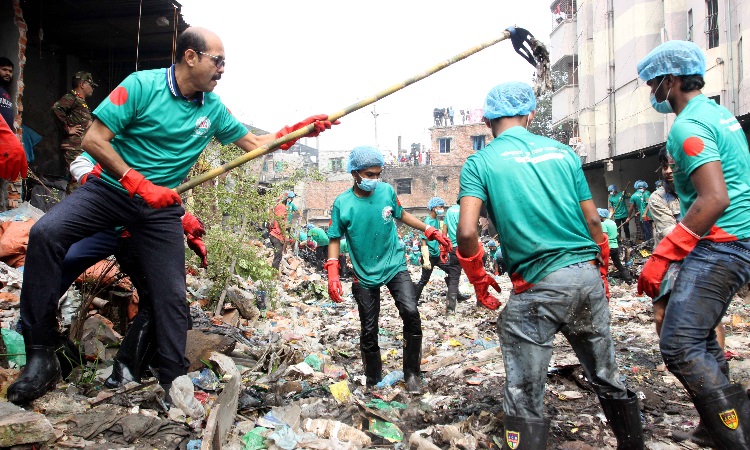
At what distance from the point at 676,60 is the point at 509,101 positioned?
92cm

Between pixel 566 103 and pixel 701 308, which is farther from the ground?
pixel 566 103

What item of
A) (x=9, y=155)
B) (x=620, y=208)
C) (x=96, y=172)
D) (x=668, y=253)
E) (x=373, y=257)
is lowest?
(x=373, y=257)

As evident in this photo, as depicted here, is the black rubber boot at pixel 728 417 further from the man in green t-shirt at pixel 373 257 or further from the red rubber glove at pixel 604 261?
the man in green t-shirt at pixel 373 257

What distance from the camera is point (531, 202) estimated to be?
2.55m

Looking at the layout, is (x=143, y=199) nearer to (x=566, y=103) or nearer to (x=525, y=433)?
(x=525, y=433)

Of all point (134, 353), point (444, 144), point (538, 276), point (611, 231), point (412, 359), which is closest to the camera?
point (538, 276)

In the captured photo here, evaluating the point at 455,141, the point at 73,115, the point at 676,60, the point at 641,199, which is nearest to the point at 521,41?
the point at 676,60

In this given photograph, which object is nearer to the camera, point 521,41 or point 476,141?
point 521,41

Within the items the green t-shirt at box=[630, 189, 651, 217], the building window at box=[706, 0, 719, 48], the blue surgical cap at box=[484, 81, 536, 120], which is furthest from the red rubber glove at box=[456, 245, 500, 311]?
the building window at box=[706, 0, 719, 48]

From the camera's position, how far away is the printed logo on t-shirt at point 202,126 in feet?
10.9

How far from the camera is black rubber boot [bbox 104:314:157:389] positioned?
3.46 meters

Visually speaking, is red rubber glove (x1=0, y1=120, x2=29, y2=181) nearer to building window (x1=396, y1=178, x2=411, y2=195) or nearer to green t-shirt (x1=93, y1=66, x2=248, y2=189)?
green t-shirt (x1=93, y1=66, x2=248, y2=189)

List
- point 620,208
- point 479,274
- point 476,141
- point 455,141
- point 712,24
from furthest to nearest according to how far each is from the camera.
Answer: point 455,141, point 476,141, point 712,24, point 620,208, point 479,274

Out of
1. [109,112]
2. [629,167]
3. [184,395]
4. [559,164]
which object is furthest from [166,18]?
[629,167]
